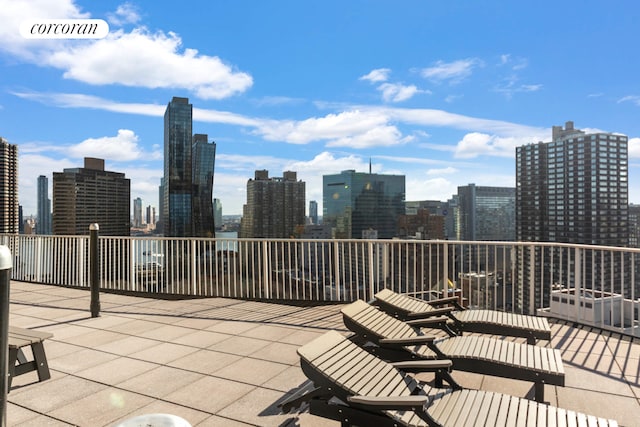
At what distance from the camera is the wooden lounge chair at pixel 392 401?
2268mm

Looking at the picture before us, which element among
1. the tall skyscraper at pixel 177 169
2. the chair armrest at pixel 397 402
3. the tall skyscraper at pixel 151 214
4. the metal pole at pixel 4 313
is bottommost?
the chair armrest at pixel 397 402

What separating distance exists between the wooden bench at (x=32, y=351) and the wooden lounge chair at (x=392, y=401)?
247 cm

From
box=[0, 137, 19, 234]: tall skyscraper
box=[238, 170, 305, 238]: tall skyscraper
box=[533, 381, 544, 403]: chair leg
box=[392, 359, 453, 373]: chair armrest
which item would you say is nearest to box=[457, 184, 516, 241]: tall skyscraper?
box=[238, 170, 305, 238]: tall skyscraper

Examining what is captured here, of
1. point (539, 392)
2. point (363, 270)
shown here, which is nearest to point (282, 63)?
point (363, 270)

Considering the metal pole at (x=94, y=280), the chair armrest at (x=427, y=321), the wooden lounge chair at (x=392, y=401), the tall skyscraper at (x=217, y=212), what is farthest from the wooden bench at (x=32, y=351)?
the tall skyscraper at (x=217, y=212)

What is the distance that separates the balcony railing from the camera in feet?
18.5

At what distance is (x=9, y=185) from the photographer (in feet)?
89.2

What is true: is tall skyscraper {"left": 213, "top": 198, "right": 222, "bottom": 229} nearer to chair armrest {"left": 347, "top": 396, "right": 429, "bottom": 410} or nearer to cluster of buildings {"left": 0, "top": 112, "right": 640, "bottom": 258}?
cluster of buildings {"left": 0, "top": 112, "right": 640, "bottom": 258}

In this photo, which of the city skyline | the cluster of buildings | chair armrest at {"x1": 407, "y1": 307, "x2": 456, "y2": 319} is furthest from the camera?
the cluster of buildings

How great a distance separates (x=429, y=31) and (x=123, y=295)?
17445 millimetres

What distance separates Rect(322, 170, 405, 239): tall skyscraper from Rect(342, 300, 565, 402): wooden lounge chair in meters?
39.2

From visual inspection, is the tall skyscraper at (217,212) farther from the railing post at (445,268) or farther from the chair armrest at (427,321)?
the chair armrest at (427,321)

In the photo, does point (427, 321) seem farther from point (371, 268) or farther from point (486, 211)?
point (486, 211)

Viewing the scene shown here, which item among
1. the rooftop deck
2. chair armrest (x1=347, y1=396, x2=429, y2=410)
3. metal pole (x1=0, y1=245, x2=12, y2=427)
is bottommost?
the rooftop deck
